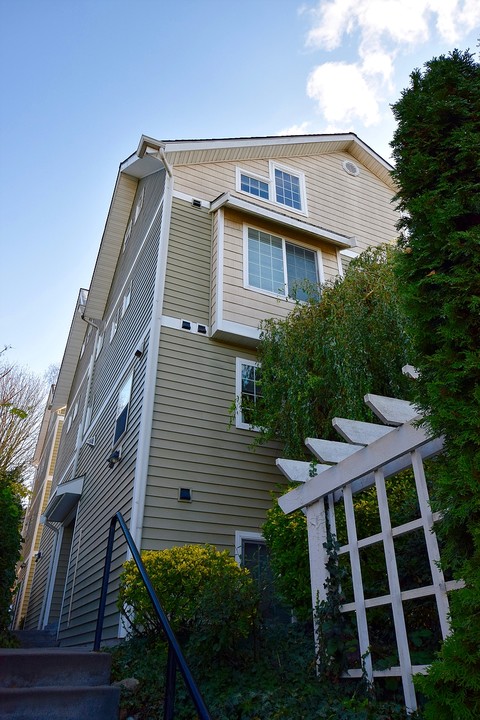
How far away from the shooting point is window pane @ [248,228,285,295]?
989 cm

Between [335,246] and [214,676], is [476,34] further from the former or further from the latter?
[335,246]

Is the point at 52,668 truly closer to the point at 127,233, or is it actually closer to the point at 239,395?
the point at 239,395

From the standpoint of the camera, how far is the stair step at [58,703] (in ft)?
10.8

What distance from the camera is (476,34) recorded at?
284 centimetres

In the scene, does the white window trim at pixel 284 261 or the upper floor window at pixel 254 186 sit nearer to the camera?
the white window trim at pixel 284 261

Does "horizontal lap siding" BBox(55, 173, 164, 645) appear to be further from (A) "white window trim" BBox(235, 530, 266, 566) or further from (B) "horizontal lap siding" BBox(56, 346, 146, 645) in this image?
(A) "white window trim" BBox(235, 530, 266, 566)

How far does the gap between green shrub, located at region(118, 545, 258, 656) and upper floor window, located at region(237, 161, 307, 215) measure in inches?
298

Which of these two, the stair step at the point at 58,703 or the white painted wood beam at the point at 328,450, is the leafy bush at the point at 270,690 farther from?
the white painted wood beam at the point at 328,450

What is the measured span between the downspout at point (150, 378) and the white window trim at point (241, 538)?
1.41 meters

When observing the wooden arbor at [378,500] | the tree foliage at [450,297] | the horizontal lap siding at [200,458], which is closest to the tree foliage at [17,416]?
the horizontal lap siding at [200,458]

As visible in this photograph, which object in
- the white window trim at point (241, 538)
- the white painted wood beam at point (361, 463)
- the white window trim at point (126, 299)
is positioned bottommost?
the white painted wood beam at point (361, 463)

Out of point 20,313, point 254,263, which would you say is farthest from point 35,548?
point 254,263

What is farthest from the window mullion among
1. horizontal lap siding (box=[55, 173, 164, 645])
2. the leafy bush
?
the leafy bush

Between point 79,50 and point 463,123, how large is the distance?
35.6ft
